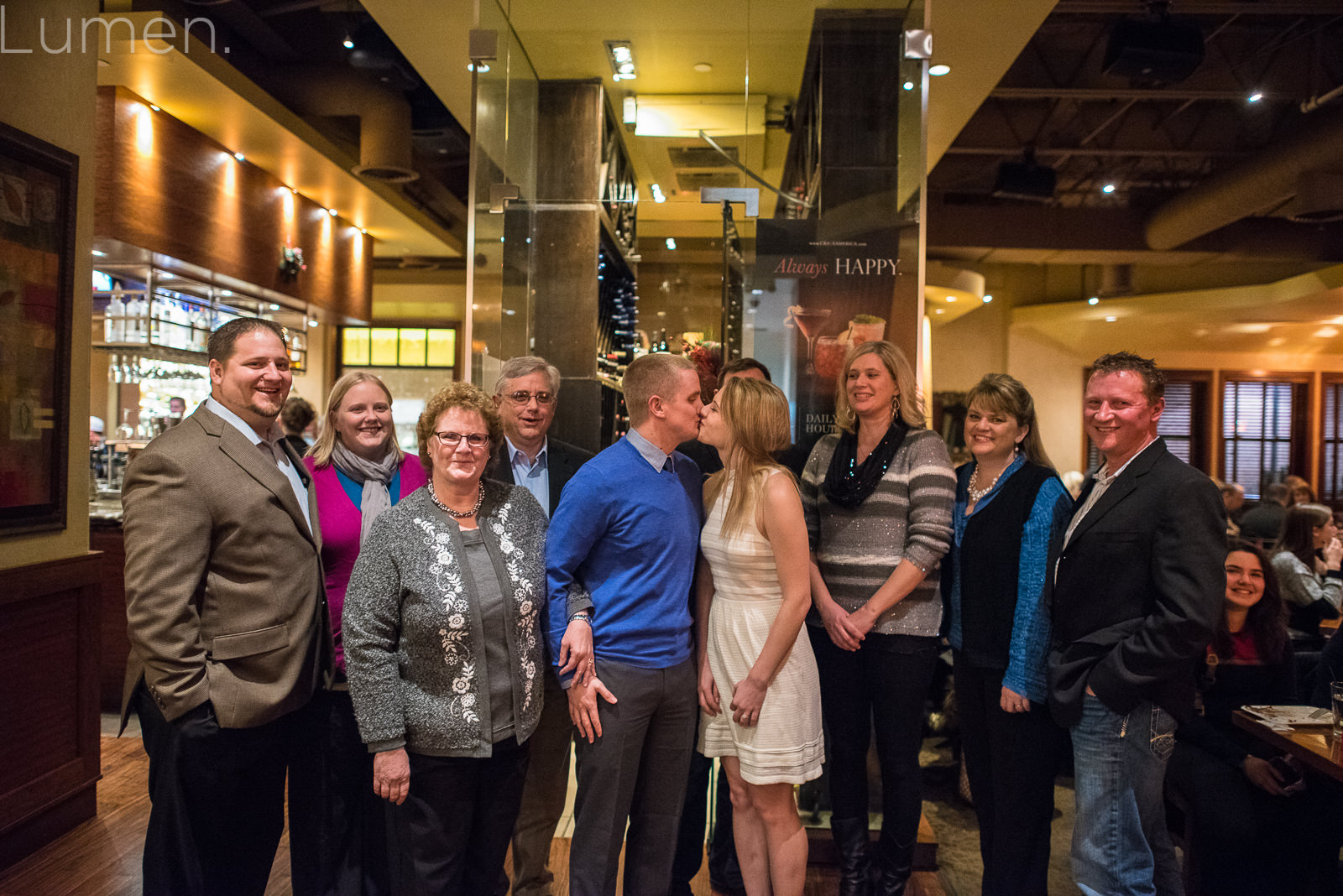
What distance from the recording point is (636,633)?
222 centimetres

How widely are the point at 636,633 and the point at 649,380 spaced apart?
673mm

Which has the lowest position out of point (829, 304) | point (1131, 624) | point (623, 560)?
point (1131, 624)

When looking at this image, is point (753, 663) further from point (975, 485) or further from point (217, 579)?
point (217, 579)

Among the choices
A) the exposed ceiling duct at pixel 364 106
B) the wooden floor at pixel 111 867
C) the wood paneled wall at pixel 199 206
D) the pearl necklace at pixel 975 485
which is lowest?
the wooden floor at pixel 111 867

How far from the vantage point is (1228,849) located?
2.69 metres

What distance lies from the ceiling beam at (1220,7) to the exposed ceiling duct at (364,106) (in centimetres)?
448

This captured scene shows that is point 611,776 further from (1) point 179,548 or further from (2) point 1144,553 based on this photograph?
(2) point 1144,553

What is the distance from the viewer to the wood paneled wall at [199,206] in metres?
5.00

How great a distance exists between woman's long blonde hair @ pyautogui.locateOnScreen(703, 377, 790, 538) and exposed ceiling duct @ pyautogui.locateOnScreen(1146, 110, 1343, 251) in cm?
633

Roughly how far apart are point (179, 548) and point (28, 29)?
253 centimetres

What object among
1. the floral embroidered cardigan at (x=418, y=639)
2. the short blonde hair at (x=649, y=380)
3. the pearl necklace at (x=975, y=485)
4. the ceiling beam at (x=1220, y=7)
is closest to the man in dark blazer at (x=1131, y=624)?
the pearl necklace at (x=975, y=485)

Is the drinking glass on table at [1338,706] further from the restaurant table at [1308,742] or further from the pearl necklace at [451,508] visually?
the pearl necklace at [451,508]

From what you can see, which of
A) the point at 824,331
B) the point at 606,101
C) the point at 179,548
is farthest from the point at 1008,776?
the point at 606,101

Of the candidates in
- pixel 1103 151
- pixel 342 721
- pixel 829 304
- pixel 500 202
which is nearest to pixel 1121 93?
pixel 1103 151
